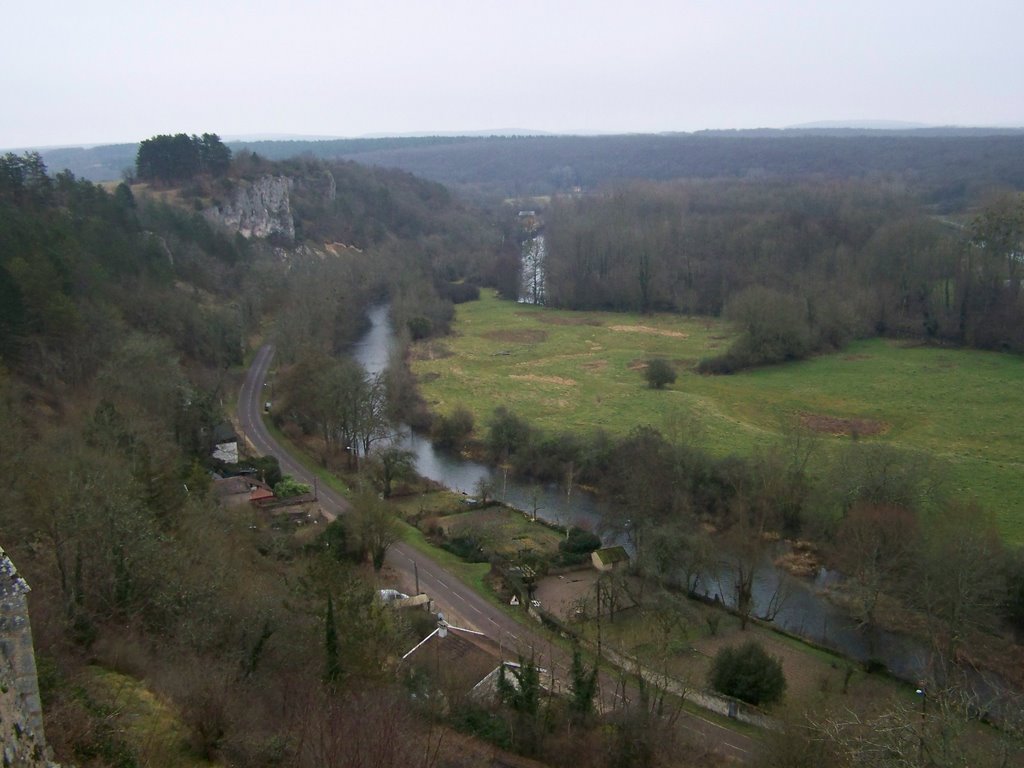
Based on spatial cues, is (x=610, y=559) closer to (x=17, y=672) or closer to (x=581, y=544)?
(x=581, y=544)

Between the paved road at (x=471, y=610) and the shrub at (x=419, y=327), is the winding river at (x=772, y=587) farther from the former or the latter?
the shrub at (x=419, y=327)

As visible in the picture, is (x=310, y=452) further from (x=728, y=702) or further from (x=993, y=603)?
(x=993, y=603)

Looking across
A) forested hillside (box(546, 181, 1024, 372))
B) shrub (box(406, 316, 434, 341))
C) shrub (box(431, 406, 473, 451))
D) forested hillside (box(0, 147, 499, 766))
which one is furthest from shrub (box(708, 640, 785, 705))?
shrub (box(406, 316, 434, 341))

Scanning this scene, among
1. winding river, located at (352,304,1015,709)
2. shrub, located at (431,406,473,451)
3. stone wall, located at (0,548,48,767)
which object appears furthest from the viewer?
→ shrub, located at (431,406,473,451)

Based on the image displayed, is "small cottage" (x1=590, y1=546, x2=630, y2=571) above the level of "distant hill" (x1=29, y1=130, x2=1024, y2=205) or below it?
below

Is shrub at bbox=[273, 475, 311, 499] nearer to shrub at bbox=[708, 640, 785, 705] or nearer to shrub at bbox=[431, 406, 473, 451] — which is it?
shrub at bbox=[431, 406, 473, 451]


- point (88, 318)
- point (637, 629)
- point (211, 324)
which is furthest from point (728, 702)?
point (211, 324)
